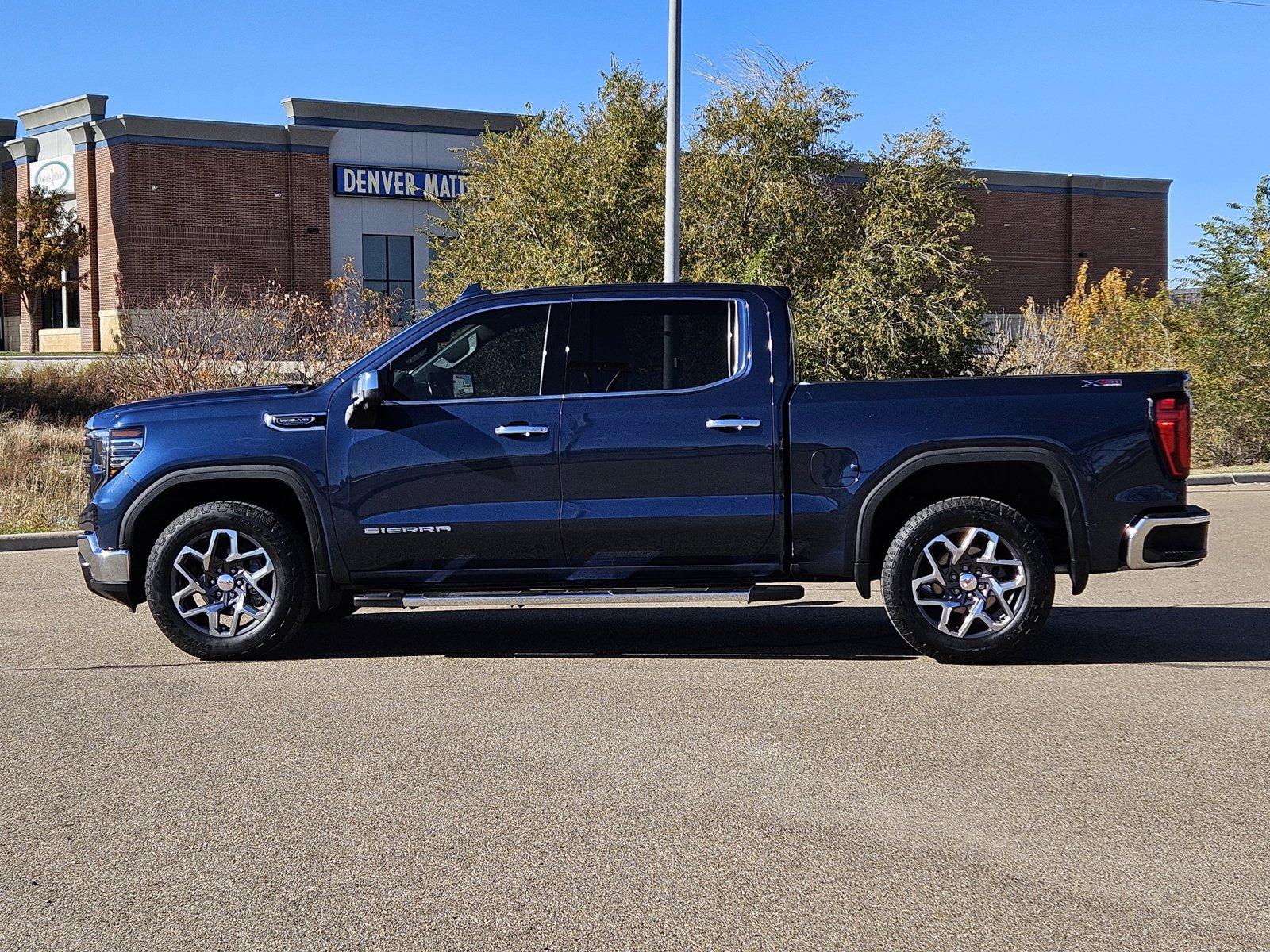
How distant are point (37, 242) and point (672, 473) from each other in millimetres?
54775

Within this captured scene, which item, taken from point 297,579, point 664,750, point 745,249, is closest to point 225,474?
point 297,579

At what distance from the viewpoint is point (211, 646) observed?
25.8 ft

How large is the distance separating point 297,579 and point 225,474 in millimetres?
712

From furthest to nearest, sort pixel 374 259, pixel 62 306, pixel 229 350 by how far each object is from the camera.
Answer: pixel 62 306
pixel 374 259
pixel 229 350

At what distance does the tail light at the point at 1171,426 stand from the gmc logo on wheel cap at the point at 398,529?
387 centimetres

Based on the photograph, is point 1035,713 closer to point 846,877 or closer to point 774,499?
point 774,499

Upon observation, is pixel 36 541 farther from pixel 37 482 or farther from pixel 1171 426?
pixel 1171 426

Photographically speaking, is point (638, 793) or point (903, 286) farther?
point (903, 286)

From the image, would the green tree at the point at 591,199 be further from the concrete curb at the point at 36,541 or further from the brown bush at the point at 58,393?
the concrete curb at the point at 36,541

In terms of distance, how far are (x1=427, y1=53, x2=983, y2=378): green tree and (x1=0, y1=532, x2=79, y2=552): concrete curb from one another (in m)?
13.5

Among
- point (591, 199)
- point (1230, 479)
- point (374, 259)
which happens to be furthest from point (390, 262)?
point (1230, 479)

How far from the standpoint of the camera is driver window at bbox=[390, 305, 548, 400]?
7867 mm

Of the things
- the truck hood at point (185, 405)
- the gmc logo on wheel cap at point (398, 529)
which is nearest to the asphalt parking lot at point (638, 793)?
the gmc logo on wheel cap at point (398, 529)

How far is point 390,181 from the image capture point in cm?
5806
